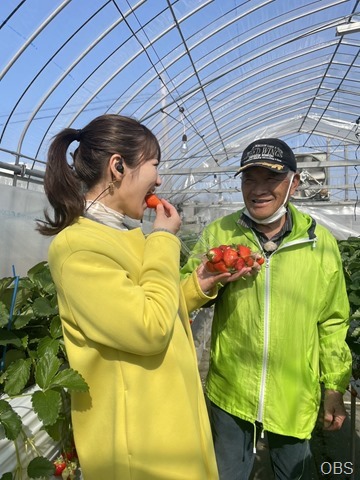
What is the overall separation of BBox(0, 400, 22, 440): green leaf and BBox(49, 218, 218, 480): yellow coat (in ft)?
0.67

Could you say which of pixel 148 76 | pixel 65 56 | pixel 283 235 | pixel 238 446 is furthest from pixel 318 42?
pixel 238 446

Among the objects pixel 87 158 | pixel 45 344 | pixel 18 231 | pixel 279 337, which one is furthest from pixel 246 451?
pixel 18 231

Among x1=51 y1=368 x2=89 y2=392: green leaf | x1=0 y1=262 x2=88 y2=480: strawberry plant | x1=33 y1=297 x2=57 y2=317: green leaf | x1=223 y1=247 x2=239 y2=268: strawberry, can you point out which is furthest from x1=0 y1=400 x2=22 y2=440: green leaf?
x1=223 y1=247 x2=239 y2=268: strawberry

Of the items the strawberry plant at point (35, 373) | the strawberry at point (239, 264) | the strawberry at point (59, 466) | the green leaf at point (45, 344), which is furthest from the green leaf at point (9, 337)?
the strawberry at point (239, 264)

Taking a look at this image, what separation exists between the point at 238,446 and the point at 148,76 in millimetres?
7744

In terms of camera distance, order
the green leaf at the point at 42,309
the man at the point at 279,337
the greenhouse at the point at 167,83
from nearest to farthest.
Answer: the man at the point at 279,337 < the green leaf at the point at 42,309 < the greenhouse at the point at 167,83

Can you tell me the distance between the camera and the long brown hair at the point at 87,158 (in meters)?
1.21

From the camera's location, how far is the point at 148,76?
8180 millimetres

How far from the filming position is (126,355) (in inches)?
43.6

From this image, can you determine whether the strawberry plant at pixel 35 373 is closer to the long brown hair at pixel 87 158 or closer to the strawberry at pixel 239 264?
Result: the long brown hair at pixel 87 158

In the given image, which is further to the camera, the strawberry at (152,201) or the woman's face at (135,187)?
the strawberry at (152,201)

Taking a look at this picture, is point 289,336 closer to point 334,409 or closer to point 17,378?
point 334,409

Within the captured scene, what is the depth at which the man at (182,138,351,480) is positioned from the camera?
1749 millimetres

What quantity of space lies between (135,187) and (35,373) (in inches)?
30.5
